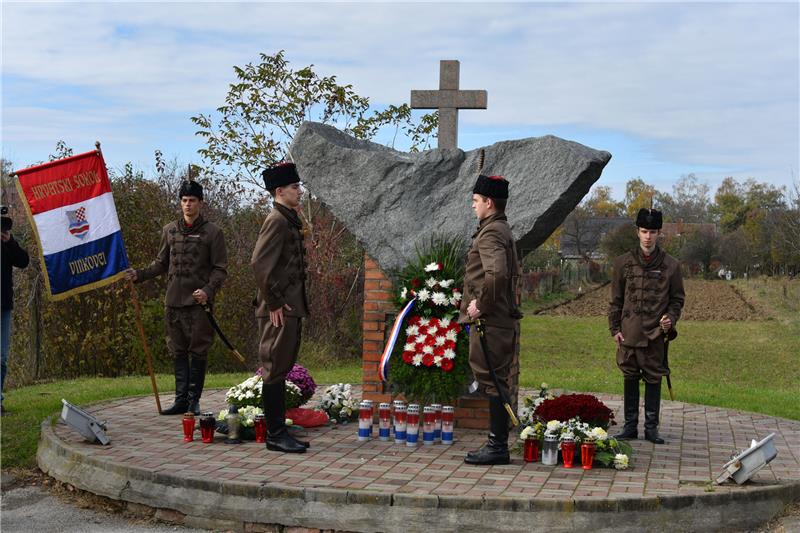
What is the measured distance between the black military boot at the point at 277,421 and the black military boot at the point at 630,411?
2.77 metres

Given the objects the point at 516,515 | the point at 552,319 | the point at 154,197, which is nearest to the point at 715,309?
the point at 552,319

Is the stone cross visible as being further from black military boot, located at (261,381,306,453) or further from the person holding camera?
the person holding camera

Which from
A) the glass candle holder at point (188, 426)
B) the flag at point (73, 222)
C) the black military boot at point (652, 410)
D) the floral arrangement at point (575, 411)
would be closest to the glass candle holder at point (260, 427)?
the glass candle holder at point (188, 426)

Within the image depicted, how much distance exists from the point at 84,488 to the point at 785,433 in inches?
239

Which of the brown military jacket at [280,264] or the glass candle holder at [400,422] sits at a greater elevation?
the brown military jacket at [280,264]

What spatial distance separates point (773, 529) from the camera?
5680mm

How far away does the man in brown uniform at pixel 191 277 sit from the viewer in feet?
26.5

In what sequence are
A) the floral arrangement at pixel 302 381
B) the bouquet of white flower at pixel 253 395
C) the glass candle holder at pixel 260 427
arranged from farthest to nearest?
the floral arrangement at pixel 302 381 < the bouquet of white flower at pixel 253 395 < the glass candle holder at pixel 260 427

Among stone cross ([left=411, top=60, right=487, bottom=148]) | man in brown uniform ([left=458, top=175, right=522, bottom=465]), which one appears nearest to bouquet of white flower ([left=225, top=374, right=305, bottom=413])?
man in brown uniform ([left=458, top=175, right=522, bottom=465])

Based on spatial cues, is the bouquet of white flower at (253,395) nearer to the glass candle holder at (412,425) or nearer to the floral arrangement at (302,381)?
the floral arrangement at (302,381)

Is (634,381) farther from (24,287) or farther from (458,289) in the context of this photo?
(24,287)

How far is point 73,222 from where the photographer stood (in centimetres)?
780

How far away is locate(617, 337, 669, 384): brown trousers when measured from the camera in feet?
24.3

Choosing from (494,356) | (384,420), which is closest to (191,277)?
(384,420)
